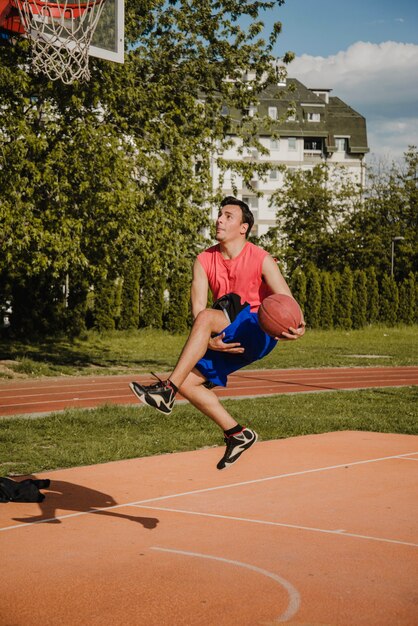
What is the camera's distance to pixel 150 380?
63.3ft

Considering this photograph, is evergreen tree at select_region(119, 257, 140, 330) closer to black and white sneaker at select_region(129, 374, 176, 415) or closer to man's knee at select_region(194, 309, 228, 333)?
man's knee at select_region(194, 309, 228, 333)

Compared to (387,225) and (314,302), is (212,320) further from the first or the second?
(387,225)

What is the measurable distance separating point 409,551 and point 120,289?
26.8 m

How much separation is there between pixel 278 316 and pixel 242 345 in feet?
1.51

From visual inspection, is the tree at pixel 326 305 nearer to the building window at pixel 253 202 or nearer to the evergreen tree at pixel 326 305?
the evergreen tree at pixel 326 305

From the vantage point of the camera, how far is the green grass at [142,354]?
2211 cm

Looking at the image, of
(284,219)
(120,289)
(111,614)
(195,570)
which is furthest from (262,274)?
(284,219)

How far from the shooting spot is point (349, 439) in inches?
477

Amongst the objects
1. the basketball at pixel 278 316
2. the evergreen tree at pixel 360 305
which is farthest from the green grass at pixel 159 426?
→ the evergreen tree at pixel 360 305

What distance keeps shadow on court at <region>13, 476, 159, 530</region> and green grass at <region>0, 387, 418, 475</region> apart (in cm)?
119

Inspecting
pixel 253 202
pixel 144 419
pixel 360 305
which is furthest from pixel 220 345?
pixel 253 202

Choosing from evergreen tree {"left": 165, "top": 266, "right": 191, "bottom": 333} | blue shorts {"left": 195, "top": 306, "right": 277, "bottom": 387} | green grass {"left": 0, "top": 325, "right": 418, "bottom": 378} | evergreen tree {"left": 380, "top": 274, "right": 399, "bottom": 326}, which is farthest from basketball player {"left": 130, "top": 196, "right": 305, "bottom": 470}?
evergreen tree {"left": 380, "top": 274, "right": 399, "bottom": 326}

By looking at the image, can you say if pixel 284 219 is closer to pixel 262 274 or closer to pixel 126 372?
pixel 126 372

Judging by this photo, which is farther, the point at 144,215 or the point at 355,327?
the point at 355,327
